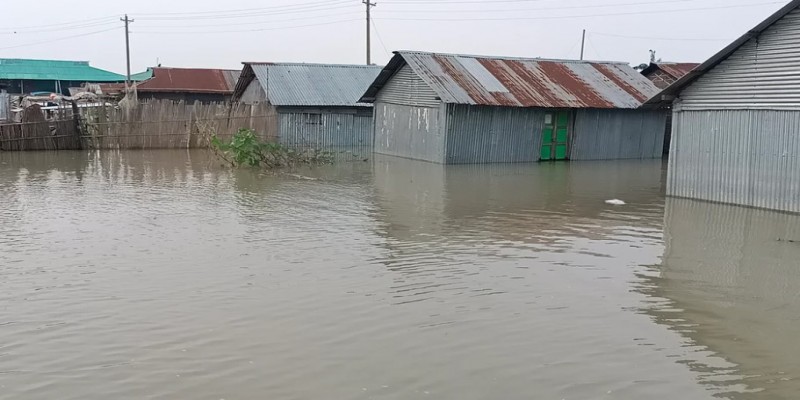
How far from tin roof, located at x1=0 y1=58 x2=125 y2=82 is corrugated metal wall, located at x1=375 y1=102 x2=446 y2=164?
3408cm

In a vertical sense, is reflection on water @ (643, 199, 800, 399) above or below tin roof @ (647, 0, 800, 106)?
below

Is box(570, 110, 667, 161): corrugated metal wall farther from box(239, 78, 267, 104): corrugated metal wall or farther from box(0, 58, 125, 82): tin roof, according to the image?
box(0, 58, 125, 82): tin roof

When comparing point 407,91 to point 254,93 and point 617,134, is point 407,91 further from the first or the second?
point 254,93

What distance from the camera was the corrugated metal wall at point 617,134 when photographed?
23547 millimetres

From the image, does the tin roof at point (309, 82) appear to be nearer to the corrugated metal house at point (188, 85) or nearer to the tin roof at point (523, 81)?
the tin roof at point (523, 81)

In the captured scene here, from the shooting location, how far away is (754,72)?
12.4 meters

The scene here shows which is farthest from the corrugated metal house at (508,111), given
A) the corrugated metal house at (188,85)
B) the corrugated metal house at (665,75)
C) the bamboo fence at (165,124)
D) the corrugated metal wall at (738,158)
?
the corrugated metal house at (188,85)

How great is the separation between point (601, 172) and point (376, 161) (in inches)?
271

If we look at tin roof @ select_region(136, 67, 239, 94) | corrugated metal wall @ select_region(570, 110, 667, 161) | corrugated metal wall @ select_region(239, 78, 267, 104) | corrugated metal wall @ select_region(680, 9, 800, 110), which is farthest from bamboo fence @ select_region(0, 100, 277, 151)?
corrugated metal wall @ select_region(680, 9, 800, 110)

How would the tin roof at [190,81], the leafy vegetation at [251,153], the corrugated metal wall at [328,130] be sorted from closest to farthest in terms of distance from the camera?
the leafy vegetation at [251,153], the corrugated metal wall at [328,130], the tin roof at [190,81]

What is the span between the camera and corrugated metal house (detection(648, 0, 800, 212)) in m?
11.8

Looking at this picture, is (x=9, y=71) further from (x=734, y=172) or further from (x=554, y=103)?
(x=734, y=172)

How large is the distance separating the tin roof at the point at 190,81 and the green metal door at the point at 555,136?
2028 cm

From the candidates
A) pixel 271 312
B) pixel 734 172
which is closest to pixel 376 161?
pixel 734 172
